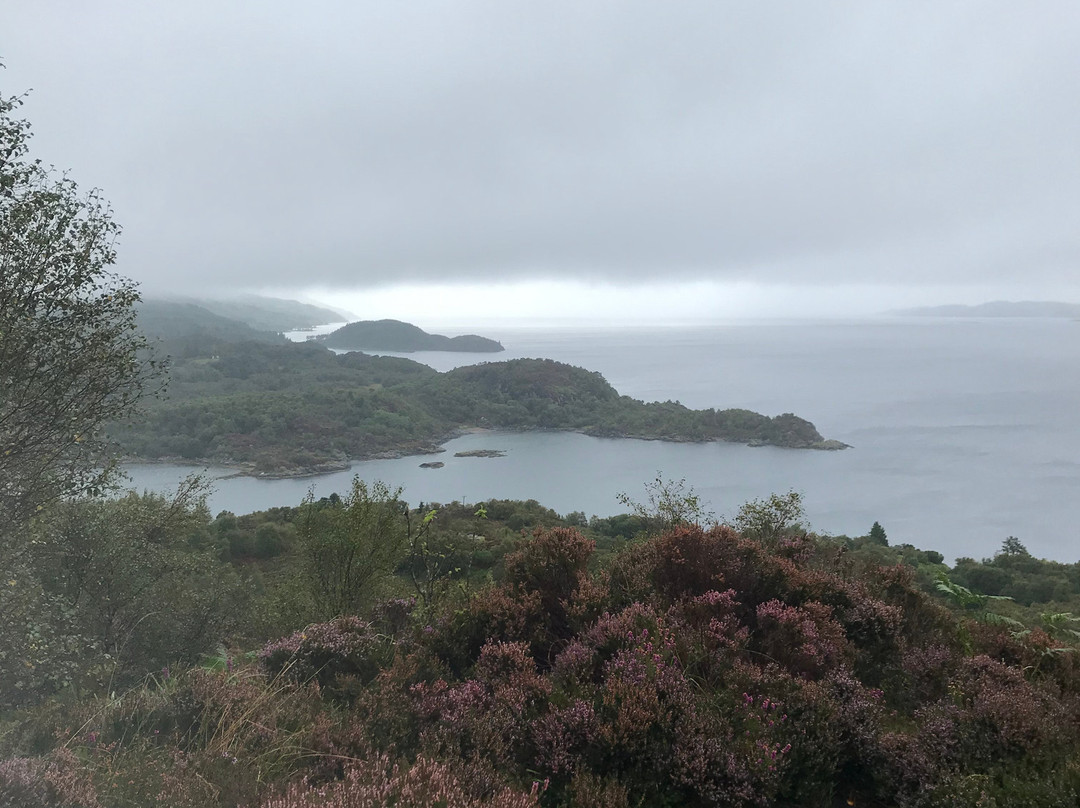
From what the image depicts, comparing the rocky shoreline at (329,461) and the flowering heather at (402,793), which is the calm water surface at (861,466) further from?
the flowering heather at (402,793)

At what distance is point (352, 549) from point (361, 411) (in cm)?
9811

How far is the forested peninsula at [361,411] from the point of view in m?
88.7

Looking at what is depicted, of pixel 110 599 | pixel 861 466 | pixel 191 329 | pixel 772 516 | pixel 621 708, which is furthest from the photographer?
pixel 191 329

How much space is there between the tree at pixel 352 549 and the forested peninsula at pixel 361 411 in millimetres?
72756

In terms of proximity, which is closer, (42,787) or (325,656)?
(42,787)

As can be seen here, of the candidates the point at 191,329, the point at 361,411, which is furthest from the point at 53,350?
→ the point at 191,329

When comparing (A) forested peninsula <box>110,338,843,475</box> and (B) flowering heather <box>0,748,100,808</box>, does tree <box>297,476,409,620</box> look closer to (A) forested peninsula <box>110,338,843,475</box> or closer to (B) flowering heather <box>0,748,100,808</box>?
(B) flowering heather <box>0,748,100,808</box>

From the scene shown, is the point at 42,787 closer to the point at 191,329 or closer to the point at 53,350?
the point at 53,350

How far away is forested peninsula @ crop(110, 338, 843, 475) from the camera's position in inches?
3492

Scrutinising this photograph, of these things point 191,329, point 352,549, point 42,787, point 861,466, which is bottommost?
point 861,466

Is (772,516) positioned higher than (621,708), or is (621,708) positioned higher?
(621,708)

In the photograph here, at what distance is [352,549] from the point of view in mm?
11508

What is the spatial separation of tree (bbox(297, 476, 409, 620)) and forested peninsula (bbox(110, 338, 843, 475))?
72756mm

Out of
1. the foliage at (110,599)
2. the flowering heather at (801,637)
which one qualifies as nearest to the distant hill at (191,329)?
the foliage at (110,599)
